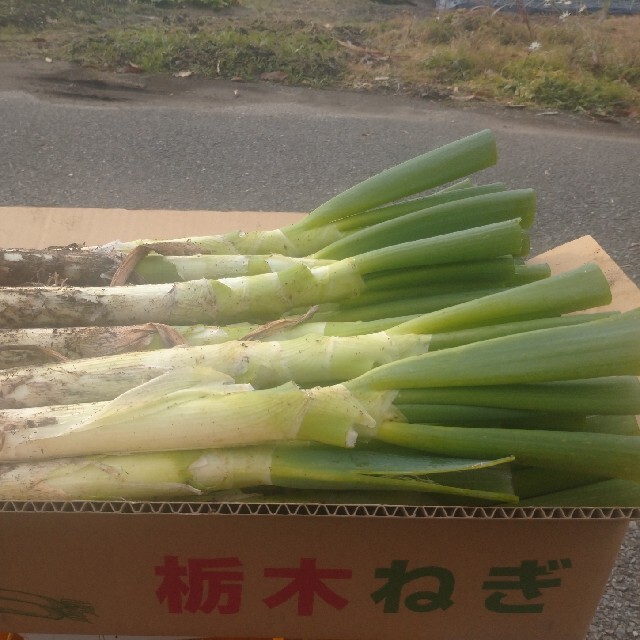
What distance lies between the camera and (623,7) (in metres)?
7.09

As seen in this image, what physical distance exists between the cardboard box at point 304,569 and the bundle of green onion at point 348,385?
0.24 ft

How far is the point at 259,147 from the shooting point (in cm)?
445

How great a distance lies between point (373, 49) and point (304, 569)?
233 inches

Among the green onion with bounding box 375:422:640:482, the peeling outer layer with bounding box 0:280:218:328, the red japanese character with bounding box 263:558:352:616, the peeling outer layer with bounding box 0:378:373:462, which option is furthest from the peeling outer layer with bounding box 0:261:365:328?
the red japanese character with bounding box 263:558:352:616

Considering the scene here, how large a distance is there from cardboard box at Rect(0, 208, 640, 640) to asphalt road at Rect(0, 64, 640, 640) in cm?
253

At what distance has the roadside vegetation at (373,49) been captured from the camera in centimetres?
548

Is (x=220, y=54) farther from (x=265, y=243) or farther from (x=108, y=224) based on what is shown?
(x=265, y=243)

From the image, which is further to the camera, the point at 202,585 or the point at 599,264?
the point at 599,264

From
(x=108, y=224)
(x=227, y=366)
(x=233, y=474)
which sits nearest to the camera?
(x=233, y=474)

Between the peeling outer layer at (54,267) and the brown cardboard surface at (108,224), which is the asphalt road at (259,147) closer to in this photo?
the brown cardboard surface at (108,224)

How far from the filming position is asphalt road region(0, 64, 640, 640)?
3.85 meters

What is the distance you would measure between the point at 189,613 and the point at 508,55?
5.97m

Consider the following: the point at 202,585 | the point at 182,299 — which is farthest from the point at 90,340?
the point at 202,585

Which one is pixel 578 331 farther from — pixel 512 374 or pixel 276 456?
pixel 276 456
